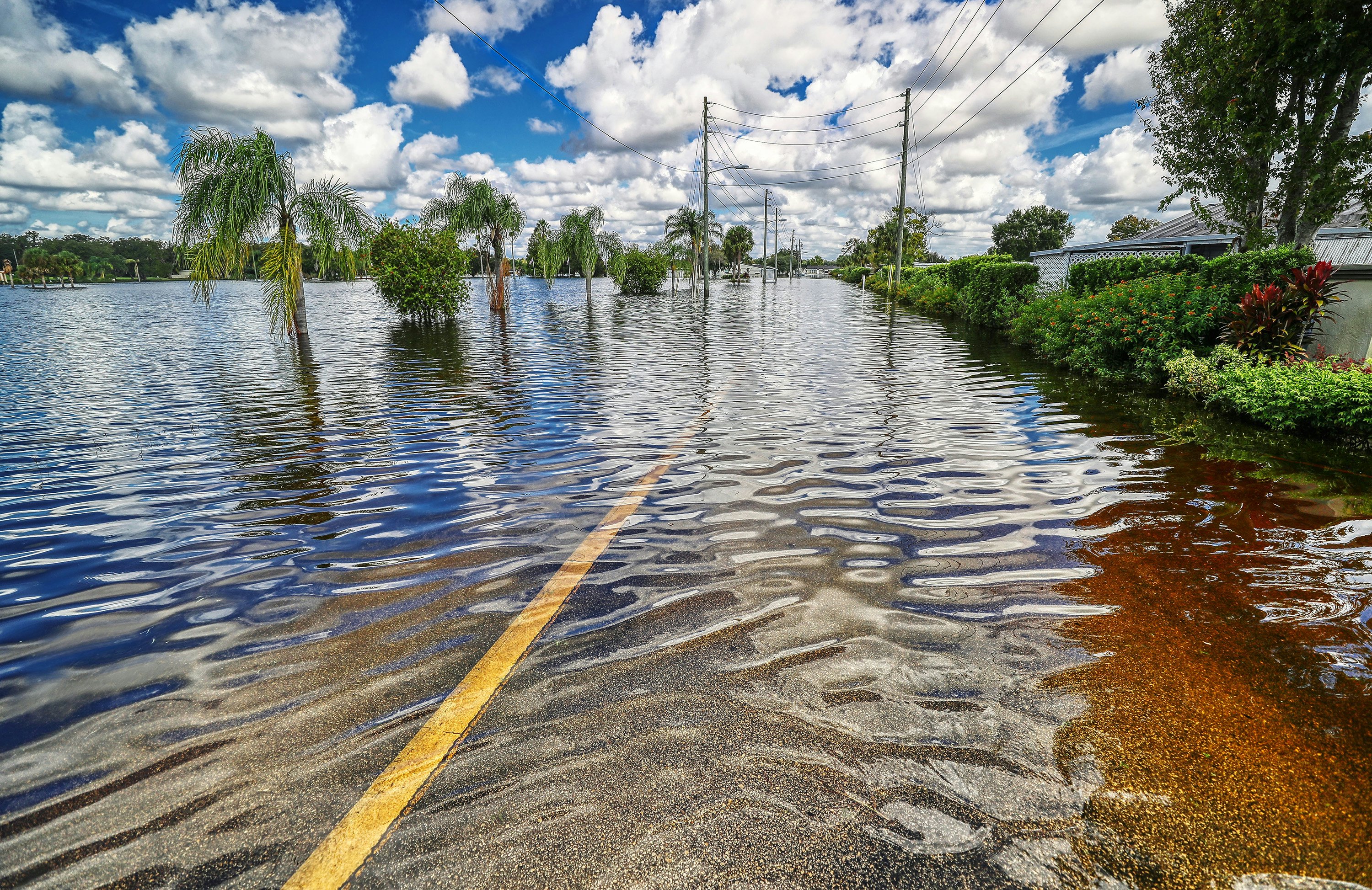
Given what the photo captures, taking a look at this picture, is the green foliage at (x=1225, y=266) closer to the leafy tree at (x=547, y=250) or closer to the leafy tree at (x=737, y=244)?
the leafy tree at (x=547, y=250)

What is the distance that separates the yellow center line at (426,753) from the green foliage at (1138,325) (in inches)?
438

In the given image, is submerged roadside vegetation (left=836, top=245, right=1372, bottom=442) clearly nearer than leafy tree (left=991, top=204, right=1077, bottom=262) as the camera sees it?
Yes

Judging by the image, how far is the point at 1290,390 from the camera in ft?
24.1

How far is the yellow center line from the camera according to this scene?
181cm

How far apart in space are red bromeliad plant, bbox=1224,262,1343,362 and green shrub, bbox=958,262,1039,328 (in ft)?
28.9

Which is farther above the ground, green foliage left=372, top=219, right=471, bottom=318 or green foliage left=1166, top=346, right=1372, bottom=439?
green foliage left=372, top=219, right=471, bottom=318

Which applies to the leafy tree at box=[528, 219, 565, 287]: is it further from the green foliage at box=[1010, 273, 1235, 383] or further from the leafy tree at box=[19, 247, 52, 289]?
the leafy tree at box=[19, 247, 52, 289]

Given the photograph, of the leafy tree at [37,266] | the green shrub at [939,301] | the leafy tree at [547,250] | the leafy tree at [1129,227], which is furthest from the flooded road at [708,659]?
the leafy tree at [37,266]

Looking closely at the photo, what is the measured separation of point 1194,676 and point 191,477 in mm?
7614

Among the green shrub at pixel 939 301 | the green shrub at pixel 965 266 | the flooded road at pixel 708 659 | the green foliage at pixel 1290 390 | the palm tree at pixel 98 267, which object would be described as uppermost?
the palm tree at pixel 98 267

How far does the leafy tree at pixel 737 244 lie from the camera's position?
113 metres

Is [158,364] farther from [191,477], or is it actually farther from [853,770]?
[853,770]

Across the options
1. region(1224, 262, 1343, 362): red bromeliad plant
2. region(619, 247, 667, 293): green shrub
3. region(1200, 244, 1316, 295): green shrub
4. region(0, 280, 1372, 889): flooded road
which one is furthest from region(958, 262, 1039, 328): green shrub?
region(619, 247, 667, 293): green shrub

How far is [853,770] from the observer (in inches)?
85.3
